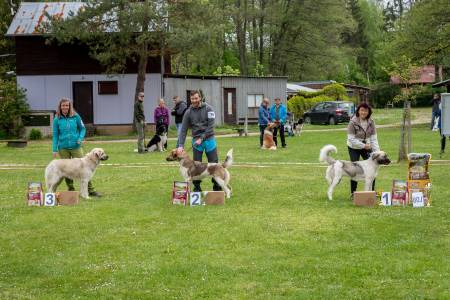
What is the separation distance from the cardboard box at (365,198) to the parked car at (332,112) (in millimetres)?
34716

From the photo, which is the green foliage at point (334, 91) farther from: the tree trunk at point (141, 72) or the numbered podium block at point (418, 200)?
the numbered podium block at point (418, 200)

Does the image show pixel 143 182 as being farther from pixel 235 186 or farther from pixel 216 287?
pixel 216 287

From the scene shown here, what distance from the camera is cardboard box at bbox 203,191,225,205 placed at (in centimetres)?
1160

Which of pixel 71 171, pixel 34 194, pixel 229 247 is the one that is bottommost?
pixel 229 247

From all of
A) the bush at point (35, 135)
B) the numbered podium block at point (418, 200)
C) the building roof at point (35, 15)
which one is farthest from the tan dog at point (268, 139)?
the building roof at point (35, 15)

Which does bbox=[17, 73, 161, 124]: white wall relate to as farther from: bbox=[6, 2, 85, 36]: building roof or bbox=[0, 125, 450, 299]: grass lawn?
bbox=[0, 125, 450, 299]: grass lawn

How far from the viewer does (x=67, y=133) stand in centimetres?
1297

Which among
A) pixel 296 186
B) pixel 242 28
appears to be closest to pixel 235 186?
pixel 296 186

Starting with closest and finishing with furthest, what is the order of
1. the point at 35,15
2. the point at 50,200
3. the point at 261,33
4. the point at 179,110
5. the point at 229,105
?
the point at 50,200
the point at 179,110
the point at 35,15
the point at 229,105
the point at 261,33

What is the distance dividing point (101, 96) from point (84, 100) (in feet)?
3.22

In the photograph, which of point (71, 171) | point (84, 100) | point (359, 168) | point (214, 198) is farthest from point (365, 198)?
point (84, 100)

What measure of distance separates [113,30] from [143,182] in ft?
67.2

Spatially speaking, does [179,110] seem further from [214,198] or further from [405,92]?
[214,198]

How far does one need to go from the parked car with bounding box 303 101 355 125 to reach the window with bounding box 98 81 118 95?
16028mm
